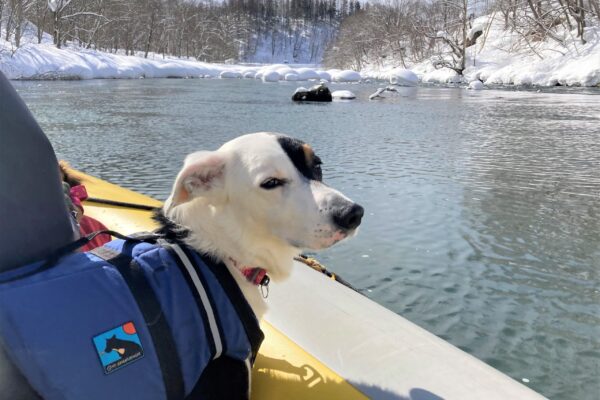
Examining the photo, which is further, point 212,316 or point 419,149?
point 419,149

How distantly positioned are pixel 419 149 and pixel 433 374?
25.8ft

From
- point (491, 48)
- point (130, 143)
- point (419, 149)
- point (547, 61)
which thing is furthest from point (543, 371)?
point (491, 48)

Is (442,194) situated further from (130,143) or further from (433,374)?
(130,143)

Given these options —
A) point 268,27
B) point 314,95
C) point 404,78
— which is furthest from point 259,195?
point 268,27

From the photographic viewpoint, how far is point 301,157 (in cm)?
187

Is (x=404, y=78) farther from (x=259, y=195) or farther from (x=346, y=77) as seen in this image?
(x=259, y=195)

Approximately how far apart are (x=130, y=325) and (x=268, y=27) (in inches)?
4551

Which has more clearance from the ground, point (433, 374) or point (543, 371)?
point (433, 374)

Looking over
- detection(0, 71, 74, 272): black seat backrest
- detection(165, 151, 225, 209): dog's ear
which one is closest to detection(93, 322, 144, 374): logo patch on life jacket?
detection(0, 71, 74, 272): black seat backrest

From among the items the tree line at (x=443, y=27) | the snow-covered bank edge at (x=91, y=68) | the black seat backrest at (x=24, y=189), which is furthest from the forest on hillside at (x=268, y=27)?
the black seat backrest at (x=24, y=189)

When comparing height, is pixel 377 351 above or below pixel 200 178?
below

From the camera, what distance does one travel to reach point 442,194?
242 inches

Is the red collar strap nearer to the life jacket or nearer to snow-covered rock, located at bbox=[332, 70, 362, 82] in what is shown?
the life jacket

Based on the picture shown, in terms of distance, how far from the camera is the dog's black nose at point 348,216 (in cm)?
164
